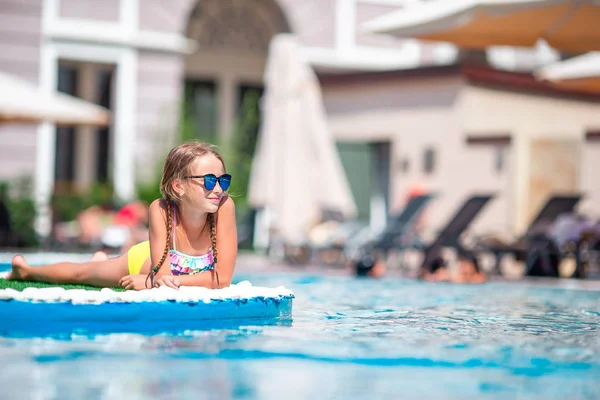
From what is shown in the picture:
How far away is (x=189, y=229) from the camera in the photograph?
19.1 feet

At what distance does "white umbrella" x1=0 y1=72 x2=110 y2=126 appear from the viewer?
14406 millimetres

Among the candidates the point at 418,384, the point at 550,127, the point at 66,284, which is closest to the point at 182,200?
the point at 66,284

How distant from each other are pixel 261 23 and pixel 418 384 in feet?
63.5

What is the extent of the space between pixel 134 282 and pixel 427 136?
Answer: 1281cm

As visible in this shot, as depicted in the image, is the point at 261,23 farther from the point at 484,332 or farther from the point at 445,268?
the point at 484,332

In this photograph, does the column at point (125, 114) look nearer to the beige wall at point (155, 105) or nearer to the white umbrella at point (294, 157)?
the beige wall at point (155, 105)

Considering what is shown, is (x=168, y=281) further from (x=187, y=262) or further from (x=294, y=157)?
(x=294, y=157)

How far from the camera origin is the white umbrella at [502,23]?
10.0 metres

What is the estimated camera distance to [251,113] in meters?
21.8

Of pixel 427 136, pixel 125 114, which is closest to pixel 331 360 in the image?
pixel 427 136

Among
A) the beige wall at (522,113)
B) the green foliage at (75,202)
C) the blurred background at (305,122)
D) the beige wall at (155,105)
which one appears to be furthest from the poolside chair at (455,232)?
the beige wall at (155,105)

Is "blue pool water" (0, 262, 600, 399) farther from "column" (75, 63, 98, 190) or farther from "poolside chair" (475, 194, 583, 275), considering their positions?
"column" (75, 63, 98, 190)

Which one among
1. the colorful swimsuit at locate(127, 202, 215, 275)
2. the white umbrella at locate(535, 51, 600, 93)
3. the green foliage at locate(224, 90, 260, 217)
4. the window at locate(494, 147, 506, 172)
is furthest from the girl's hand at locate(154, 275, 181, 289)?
the green foliage at locate(224, 90, 260, 217)

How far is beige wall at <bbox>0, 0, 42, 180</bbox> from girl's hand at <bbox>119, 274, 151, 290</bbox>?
536 inches
